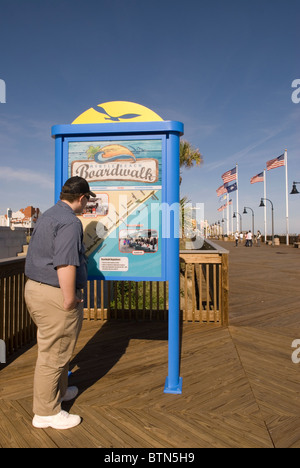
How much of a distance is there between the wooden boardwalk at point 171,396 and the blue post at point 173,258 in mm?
230

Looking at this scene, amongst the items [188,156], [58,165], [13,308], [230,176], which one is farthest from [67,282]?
[230,176]

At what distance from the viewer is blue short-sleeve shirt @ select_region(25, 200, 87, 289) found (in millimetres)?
2170

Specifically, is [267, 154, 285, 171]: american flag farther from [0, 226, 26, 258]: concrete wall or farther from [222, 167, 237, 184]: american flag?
[0, 226, 26, 258]: concrete wall

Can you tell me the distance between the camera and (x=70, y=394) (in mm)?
2814

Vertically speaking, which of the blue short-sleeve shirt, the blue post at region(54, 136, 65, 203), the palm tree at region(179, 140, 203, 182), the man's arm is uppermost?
the palm tree at region(179, 140, 203, 182)

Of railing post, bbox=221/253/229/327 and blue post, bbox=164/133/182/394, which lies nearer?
blue post, bbox=164/133/182/394

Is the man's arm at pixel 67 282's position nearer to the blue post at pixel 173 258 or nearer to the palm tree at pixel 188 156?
the blue post at pixel 173 258

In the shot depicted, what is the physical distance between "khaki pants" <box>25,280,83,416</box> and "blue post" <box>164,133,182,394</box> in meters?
1.01

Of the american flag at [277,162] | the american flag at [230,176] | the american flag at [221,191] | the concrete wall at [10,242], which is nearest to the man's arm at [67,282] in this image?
the concrete wall at [10,242]

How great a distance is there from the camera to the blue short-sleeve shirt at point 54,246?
7.12 ft

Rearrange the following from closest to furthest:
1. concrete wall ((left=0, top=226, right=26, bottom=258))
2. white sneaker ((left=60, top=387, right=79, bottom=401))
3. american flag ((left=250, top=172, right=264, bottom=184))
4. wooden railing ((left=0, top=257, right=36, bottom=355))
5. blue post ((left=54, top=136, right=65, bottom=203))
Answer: white sneaker ((left=60, top=387, right=79, bottom=401)), blue post ((left=54, top=136, right=65, bottom=203)), wooden railing ((left=0, top=257, right=36, bottom=355)), concrete wall ((left=0, top=226, right=26, bottom=258)), american flag ((left=250, top=172, right=264, bottom=184))

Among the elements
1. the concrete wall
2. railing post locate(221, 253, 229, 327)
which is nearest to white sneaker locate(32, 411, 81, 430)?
railing post locate(221, 253, 229, 327)
